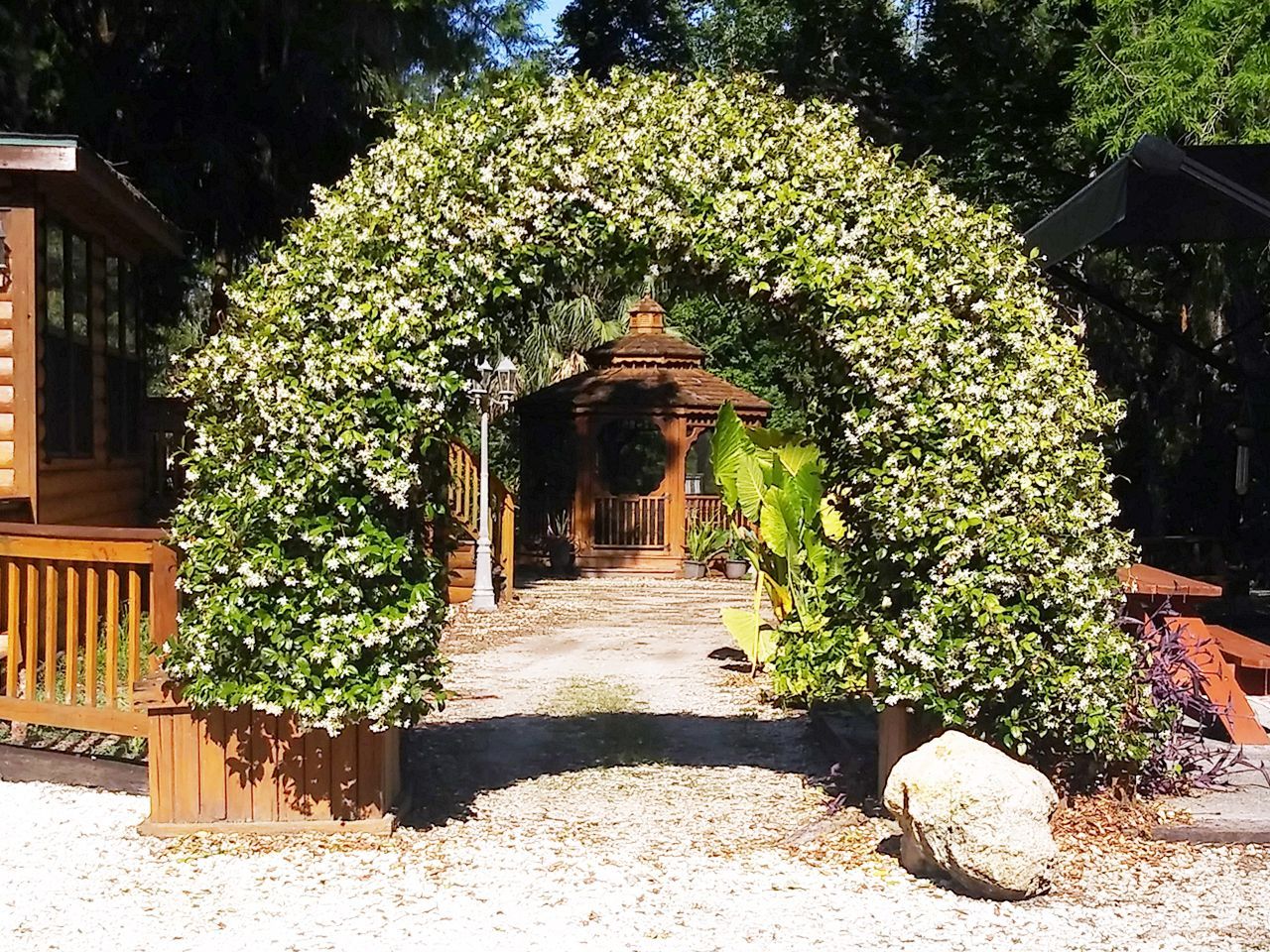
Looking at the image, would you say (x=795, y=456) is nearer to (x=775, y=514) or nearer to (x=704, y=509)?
(x=775, y=514)

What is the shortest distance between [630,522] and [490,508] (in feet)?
17.0

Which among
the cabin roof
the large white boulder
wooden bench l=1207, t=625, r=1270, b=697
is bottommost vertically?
the large white boulder

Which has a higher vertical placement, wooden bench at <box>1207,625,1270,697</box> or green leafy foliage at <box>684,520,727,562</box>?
green leafy foliage at <box>684,520,727,562</box>

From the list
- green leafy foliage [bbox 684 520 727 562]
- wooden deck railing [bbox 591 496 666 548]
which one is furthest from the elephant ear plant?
wooden deck railing [bbox 591 496 666 548]

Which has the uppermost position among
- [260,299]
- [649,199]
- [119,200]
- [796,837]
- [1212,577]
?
[119,200]

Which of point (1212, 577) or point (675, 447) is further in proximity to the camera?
point (675, 447)

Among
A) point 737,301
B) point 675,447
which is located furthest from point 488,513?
point 737,301

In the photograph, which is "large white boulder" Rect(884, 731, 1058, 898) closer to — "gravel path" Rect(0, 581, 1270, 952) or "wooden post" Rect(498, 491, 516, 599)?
"gravel path" Rect(0, 581, 1270, 952)

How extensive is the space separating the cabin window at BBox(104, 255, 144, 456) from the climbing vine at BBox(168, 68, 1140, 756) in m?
7.81

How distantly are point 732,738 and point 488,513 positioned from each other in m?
8.03

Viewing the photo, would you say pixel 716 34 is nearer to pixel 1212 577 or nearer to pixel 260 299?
pixel 1212 577

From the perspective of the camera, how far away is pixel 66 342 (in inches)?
440

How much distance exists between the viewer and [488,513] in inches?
623

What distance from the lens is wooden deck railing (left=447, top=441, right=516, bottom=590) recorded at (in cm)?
1636
